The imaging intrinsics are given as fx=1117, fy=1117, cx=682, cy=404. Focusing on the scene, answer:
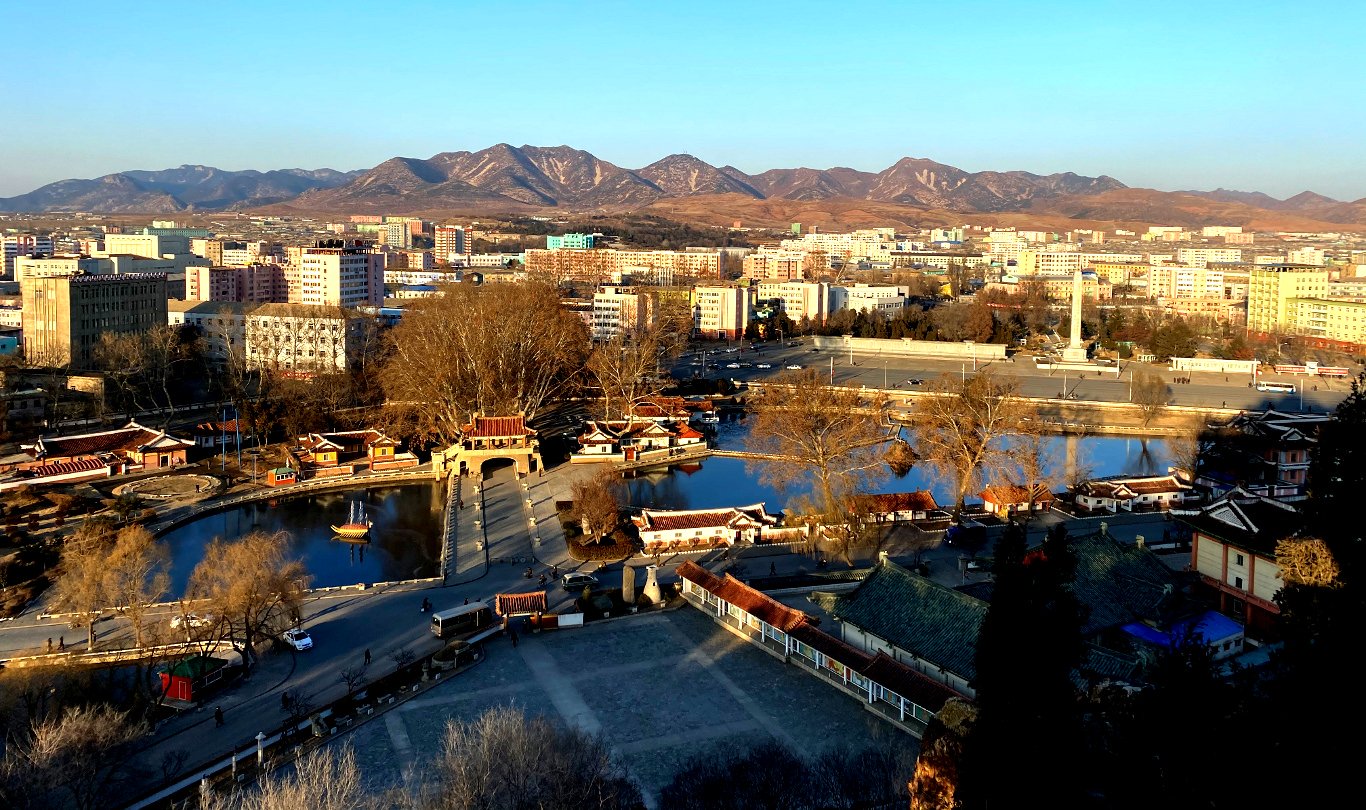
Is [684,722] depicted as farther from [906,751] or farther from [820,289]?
[820,289]

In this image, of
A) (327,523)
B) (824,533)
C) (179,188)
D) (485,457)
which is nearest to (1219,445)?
(824,533)

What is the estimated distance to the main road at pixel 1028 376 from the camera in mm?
23234

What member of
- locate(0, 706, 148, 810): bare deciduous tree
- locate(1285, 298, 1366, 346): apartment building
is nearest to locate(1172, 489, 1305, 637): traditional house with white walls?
locate(0, 706, 148, 810): bare deciduous tree

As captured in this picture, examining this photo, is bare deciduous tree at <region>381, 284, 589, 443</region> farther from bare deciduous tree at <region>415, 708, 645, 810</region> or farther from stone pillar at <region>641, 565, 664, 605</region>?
bare deciduous tree at <region>415, 708, 645, 810</region>

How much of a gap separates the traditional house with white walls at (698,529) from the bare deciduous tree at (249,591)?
404 cm

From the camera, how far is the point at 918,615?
7707mm

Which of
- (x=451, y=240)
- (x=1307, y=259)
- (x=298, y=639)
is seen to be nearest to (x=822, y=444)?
(x=298, y=639)

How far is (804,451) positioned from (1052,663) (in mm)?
9369

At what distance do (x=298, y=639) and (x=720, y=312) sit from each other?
2701cm

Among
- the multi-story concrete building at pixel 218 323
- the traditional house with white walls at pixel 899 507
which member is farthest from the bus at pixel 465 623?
the multi-story concrete building at pixel 218 323

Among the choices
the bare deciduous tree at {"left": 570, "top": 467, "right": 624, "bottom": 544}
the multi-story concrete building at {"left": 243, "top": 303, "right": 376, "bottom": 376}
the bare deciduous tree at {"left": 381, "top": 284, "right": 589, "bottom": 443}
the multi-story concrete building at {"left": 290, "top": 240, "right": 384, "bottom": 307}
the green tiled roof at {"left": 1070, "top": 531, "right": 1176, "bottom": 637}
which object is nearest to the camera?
the green tiled roof at {"left": 1070, "top": 531, "right": 1176, "bottom": 637}

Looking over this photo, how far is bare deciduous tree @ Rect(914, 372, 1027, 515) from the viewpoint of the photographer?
46.4ft

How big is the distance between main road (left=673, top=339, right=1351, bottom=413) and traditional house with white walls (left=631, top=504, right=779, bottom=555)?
499 inches

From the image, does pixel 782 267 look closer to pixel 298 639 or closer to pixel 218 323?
pixel 218 323
